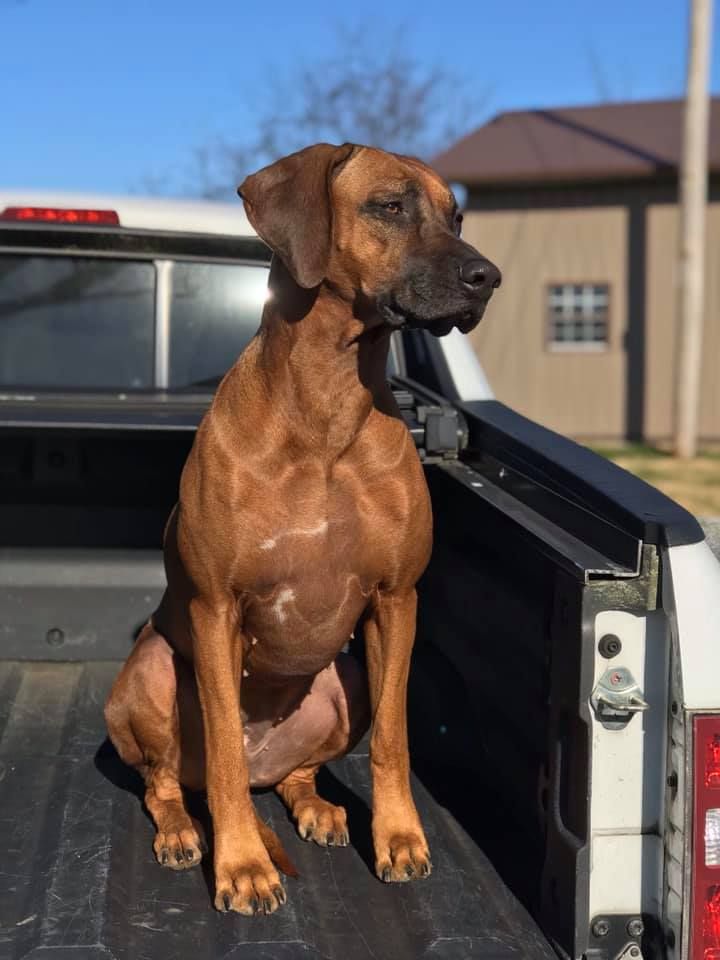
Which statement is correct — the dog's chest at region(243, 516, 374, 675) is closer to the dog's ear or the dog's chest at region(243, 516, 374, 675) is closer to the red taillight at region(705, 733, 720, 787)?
the dog's ear

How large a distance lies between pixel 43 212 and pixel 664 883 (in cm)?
237

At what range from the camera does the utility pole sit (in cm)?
1456

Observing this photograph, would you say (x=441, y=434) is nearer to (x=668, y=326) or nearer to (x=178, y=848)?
(x=178, y=848)

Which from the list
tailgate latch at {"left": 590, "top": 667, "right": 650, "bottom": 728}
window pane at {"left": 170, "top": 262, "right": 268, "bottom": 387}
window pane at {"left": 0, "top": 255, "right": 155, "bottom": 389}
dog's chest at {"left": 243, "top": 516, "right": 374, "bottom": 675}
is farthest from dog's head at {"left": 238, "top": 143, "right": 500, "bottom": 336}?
window pane at {"left": 0, "top": 255, "right": 155, "bottom": 389}

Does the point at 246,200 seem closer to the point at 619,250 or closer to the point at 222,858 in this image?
the point at 222,858

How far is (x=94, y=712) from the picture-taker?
3352 mm

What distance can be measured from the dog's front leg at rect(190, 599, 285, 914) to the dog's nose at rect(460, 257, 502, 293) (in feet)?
2.77

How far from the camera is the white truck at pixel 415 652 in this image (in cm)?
207

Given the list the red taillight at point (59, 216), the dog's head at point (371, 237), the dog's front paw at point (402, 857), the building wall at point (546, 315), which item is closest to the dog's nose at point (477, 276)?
the dog's head at point (371, 237)

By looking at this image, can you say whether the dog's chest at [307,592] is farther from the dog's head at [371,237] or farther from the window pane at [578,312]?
the window pane at [578,312]

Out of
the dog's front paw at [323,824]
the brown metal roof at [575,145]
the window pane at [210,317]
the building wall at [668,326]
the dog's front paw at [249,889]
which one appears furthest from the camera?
the building wall at [668,326]

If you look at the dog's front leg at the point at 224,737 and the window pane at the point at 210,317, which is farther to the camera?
the window pane at the point at 210,317

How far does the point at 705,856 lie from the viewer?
6.45 ft

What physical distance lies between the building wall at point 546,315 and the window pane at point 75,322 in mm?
14790
